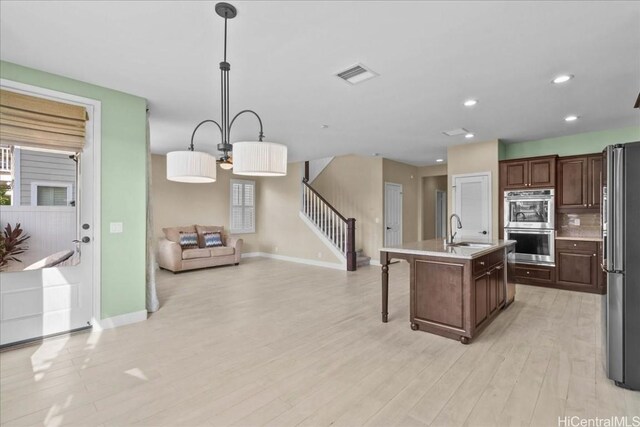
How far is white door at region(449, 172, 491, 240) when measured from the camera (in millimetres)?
5711

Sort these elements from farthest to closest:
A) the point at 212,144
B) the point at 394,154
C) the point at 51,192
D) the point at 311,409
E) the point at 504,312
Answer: the point at 394,154 < the point at 212,144 < the point at 504,312 < the point at 51,192 < the point at 311,409

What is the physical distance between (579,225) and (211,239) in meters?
7.35

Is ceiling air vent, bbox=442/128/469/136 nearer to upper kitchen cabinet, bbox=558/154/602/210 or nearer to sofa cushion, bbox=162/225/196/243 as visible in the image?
upper kitchen cabinet, bbox=558/154/602/210

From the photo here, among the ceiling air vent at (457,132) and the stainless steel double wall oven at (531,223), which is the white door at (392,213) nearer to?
the ceiling air vent at (457,132)

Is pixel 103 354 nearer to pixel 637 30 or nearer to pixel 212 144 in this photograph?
pixel 212 144

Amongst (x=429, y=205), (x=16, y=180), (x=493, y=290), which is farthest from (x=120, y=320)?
(x=429, y=205)

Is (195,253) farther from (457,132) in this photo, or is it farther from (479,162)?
(479,162)

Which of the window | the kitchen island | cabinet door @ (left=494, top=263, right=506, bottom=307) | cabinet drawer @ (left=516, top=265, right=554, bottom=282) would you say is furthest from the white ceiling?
the window

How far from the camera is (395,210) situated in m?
8.00

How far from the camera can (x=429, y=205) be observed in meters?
9.45

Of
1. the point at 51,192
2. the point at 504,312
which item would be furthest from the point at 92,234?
the point at 504,312

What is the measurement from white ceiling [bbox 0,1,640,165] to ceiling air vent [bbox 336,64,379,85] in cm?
9

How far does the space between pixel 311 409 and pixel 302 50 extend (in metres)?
2.73

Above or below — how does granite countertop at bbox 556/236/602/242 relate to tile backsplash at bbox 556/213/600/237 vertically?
below
